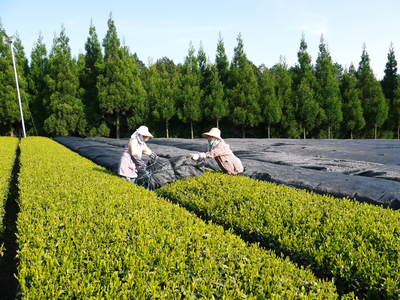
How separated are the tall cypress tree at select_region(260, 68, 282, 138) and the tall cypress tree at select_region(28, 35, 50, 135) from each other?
1817cm

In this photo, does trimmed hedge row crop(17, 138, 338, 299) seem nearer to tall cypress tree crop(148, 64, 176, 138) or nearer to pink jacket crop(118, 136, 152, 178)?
pink jacket crop(118, 136, 152, 178)

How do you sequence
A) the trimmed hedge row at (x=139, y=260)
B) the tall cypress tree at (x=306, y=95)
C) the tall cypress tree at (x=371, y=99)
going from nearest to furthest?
the trimmed hedge row at (x=139, y=260) → the tall cypress tree at (x=306, y=95) → the tall cypress tree at (x=371, y=99)

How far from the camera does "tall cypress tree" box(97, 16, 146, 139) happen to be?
24422 mm

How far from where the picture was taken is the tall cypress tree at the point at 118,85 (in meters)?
24.4

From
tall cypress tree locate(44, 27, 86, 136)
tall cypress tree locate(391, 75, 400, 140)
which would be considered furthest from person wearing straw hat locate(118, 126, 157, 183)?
tall cypress tree locate(391, 75, 400, 140)

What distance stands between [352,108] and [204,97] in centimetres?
1156

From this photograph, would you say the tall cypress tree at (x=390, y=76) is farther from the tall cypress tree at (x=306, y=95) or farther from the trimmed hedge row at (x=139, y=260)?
the trimmed hedge row at (x=139, y=260)

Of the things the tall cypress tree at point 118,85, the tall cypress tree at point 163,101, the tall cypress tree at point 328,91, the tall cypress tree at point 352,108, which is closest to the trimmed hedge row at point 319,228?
the tall cypress tree at point 163,101

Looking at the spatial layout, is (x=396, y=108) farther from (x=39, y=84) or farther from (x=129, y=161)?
(x=39, y=84)

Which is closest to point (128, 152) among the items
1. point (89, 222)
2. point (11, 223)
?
point (11, 223)

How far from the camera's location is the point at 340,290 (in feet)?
8.84

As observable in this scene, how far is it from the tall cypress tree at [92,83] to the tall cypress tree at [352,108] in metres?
19.5

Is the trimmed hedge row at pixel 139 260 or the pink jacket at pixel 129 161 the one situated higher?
the pink jacket at pixel 129 161

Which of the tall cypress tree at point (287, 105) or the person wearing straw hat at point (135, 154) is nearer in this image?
the person wearing straw hat at point (135, 154)
